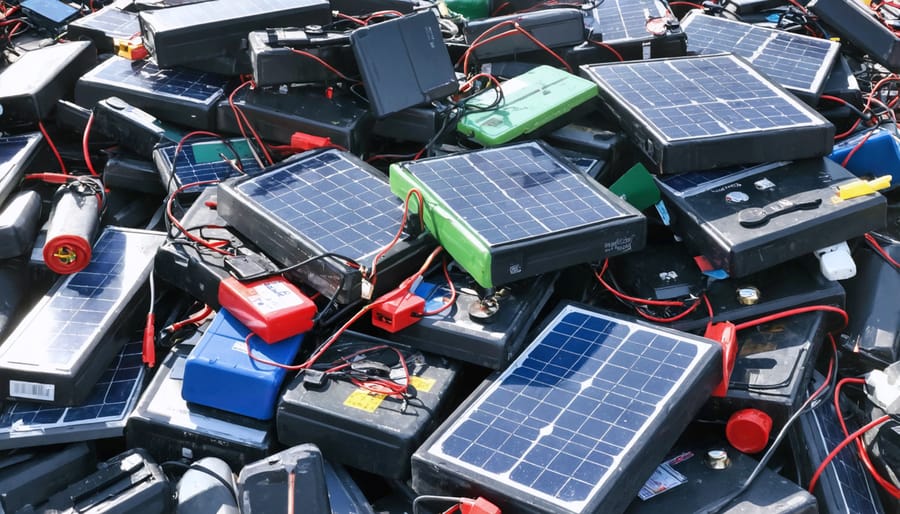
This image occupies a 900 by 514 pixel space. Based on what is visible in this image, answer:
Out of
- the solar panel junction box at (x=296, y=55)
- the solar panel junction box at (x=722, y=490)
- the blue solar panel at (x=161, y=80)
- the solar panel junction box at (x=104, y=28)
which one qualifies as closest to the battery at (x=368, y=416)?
the solar panel junction box at (x=722, y=490)

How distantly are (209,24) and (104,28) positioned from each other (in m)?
1.40

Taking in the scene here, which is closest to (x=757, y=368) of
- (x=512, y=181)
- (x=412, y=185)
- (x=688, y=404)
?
(x=688, y=404)

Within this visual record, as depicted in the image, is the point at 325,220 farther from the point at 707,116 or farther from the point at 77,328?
the point at 707,116

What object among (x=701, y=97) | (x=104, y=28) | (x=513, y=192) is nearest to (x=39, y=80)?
(x=104, y=28)

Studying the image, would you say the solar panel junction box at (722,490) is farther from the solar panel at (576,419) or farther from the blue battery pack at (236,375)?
the blue battery pack at (236,375)

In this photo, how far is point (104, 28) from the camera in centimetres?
729

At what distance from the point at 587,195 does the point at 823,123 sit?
1.50m

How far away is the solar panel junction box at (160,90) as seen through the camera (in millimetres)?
6273

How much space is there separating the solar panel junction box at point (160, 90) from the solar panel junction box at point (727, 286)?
2803 millimetres

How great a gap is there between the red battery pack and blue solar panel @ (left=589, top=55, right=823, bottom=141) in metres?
2.20

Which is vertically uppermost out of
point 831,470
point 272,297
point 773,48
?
point 773,48

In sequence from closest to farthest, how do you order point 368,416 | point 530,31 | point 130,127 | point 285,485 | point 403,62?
point 285,485, point 368,416, point 403,62, point 130,127, point 530,31

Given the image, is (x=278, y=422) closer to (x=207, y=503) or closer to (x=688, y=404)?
(x=207, y=503)

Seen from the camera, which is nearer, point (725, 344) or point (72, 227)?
point (725, 344)
